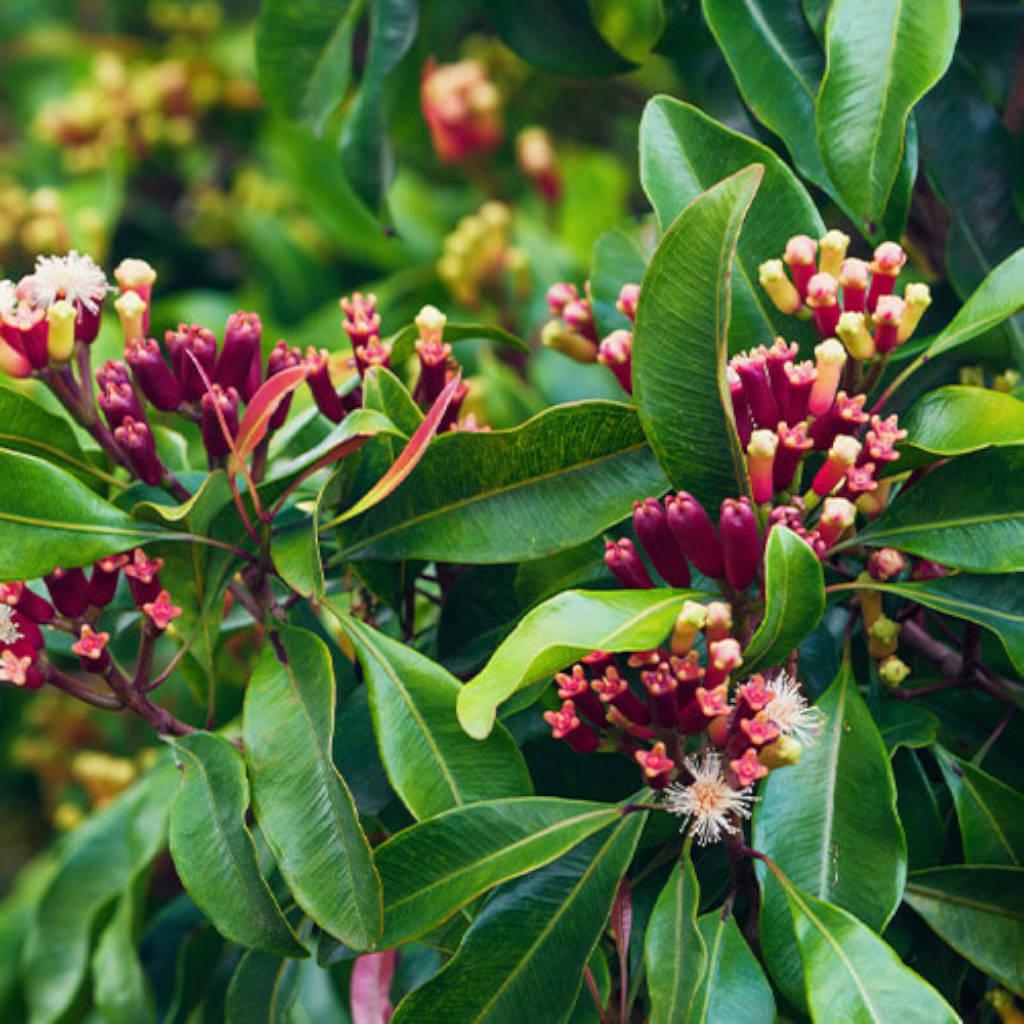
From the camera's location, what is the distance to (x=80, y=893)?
4.61 ft

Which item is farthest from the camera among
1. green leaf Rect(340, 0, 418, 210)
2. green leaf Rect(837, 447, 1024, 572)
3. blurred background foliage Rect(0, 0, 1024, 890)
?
green leaf Rect(340, 0, 418, 210)

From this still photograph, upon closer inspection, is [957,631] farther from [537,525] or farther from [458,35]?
[458,35]

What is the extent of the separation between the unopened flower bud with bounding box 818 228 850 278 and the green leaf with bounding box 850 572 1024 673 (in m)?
0.19

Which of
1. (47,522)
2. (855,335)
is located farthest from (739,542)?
(47,522)

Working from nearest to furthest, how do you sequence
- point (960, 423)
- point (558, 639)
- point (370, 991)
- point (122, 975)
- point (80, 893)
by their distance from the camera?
point (558, 639)
point (960, 423)
point (370, 991)
point (122, 975)
point (80, 893)

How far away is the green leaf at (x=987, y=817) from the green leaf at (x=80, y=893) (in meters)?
0.75

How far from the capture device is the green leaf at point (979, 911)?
31.9 inches

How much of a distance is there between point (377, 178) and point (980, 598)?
2.25 ft

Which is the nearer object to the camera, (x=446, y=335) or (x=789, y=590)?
(x=789, y=590)

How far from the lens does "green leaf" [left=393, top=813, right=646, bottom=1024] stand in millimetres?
774

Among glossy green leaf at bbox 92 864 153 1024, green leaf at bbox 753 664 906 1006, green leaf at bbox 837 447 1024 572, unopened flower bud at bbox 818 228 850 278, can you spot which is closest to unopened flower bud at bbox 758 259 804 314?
unopened flower bud at bbox 818 228 850 278

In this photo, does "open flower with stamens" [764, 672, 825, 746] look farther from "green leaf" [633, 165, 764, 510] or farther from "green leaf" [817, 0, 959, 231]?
"green leaf" [817, 0, 959, 231]

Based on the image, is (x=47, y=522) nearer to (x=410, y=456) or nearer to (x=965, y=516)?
(x=410, y=456)

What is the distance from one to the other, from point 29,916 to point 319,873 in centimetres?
116
